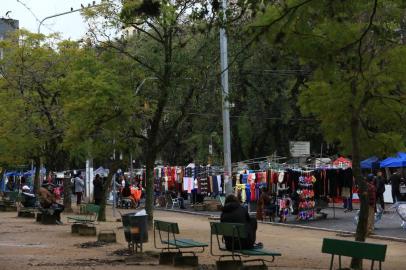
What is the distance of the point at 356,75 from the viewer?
11.5 m

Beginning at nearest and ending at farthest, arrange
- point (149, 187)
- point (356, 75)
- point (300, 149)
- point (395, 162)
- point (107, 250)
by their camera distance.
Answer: point (356, 75) → point (107, 250) → point (149, 187) → point (395, 162) → point (300, 149)

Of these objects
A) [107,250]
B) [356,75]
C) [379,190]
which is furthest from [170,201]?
[356,75]

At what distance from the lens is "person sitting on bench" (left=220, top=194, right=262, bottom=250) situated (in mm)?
12062

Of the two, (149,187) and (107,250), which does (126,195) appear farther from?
(107,250)

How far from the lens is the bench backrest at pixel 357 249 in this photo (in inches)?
357

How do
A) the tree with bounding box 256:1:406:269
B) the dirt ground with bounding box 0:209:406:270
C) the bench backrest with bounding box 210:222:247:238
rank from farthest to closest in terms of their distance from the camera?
1. the dirt ground with bounding box 0:209:406:270
2. the bench backrest with bounding box 210:222:247:238
3. the tree with bounding box 256:1:406:269

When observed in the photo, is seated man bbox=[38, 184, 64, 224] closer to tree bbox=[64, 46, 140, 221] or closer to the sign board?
tree bbox=[64, 46, 140, 221]

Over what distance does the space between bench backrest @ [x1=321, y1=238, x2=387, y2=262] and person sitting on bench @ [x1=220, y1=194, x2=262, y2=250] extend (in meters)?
2.24

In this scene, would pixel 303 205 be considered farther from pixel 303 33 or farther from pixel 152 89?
pixel 303 33

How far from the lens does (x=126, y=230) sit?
47.5ft

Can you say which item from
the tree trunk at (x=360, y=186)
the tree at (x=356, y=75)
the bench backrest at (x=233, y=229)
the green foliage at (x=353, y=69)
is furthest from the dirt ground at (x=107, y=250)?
the green foliage at (x=353, y=69)

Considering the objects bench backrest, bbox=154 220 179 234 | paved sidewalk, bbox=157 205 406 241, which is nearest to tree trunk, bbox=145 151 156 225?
bench backrest, bbox=154 220 179 234

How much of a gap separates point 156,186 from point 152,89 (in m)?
21.6

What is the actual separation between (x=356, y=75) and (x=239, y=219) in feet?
11.8
